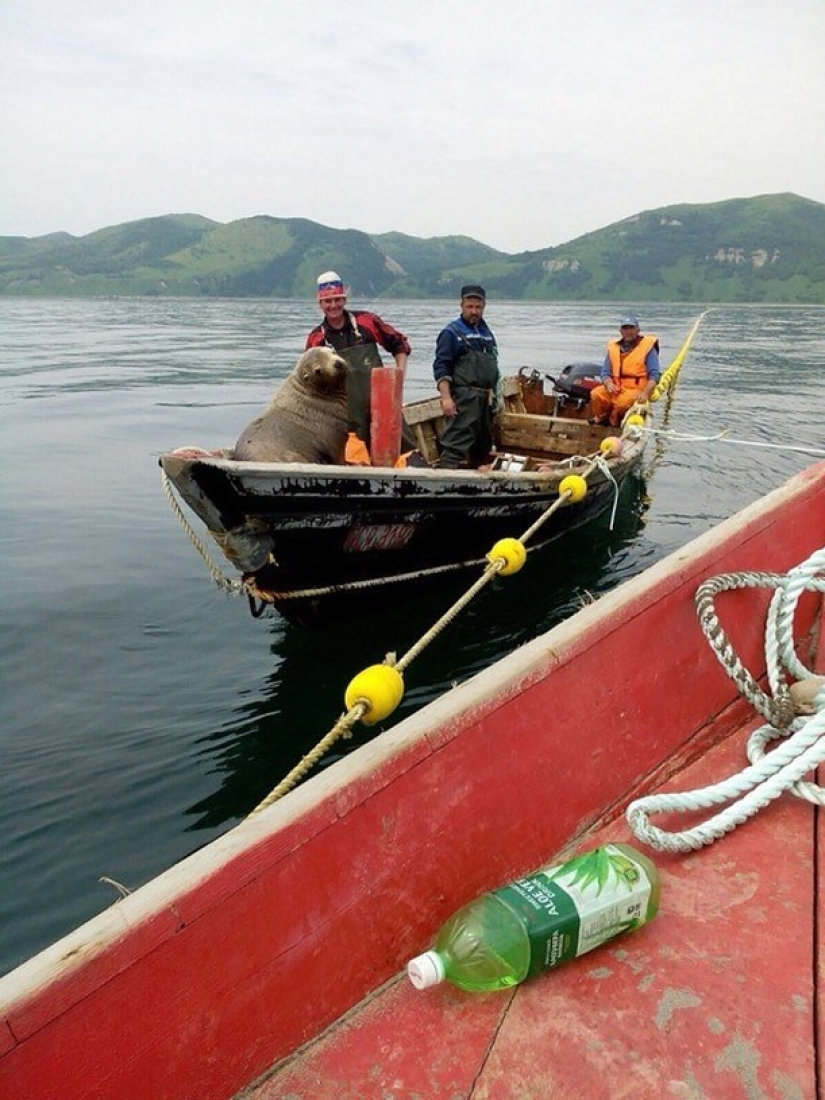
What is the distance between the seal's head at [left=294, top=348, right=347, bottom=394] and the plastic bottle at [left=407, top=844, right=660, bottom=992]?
451cm

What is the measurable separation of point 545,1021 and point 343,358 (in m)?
5.14

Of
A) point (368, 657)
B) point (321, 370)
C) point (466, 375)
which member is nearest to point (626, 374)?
point (466, 375)

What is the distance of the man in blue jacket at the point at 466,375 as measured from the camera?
737cm

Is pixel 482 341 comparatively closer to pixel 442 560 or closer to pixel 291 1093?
pixel 442 560

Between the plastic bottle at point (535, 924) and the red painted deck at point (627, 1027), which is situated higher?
the plastic bottle at point (535, 924)

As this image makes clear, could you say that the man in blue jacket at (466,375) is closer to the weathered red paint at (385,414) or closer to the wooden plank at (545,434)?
the weathered red paint at (385,414)

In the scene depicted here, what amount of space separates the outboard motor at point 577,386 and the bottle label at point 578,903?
10632 mm

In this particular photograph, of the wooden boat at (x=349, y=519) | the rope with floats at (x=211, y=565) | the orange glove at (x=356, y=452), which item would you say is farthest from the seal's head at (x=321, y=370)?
the rope with floats at (x=211, y=565)

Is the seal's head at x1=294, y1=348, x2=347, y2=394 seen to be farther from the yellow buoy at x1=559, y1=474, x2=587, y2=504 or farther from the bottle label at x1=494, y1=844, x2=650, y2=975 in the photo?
the bottle label at x1=494, y1=844, x2=650, y2=975

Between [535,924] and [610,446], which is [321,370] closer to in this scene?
[610,446]

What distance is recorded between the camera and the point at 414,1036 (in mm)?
1749

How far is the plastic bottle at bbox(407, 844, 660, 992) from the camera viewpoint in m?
1.81

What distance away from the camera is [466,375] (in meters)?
7.49

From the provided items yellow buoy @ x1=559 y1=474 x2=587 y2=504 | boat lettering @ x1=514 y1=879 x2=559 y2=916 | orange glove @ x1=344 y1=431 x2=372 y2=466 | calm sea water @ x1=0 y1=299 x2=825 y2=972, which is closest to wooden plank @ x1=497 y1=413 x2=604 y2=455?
calm sea water @ x1=0 y1=299 x2=825 y2=972
